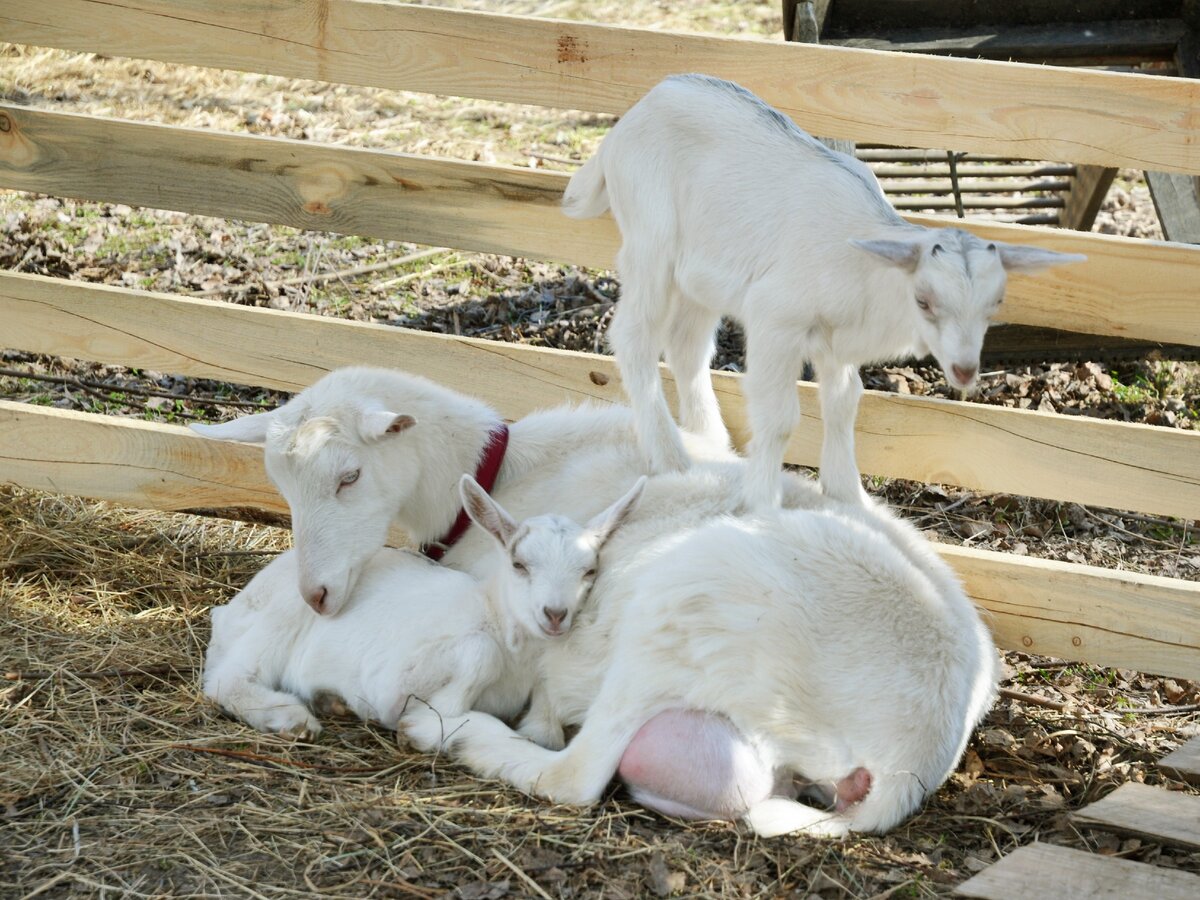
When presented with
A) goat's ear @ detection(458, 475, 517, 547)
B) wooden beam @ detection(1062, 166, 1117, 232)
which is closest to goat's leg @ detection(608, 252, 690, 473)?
goat's ear @ detection(458, 475, 517, 547)

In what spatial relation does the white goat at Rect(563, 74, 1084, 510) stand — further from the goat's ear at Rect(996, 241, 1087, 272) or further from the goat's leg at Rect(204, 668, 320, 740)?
the goat's leg at Rect(204, 668, 320, 740)

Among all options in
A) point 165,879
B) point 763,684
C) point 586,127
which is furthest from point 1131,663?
point 586,127

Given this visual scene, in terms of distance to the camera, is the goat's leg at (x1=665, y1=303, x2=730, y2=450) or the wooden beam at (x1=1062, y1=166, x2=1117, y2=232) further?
the wooden beam at (x1=1062, y1=166, x2=1117, y2=232)

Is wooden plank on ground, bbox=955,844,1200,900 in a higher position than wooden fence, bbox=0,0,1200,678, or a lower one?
lower

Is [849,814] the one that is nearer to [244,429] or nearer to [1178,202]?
[244,429]

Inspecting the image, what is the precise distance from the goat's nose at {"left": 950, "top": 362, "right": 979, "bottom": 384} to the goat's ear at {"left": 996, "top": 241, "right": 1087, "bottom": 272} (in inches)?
12.9

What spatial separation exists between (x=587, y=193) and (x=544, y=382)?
89 cm

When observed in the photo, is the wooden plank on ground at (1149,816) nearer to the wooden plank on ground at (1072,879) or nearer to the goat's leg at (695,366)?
the wooden plank on ground at (1072,879)

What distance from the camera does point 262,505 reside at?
490 centimetres

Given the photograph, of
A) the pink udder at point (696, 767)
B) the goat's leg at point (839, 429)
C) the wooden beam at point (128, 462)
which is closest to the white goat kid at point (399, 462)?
the goat's leg at point (839, 429)

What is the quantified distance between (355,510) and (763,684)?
1.41 metres

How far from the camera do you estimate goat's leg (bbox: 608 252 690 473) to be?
12.6ft

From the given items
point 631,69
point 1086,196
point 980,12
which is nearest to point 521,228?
point 631,69

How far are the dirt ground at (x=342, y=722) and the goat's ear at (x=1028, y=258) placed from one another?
1.49 m
